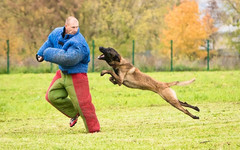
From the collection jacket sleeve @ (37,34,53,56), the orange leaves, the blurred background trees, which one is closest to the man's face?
jacket sleeve @ (37,34,53,56)

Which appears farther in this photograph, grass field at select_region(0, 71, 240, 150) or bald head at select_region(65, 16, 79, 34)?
bald head at select_region(65, 16, 79, 34)

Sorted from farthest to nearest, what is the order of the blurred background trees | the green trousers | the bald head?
the blurred background trees, the green trousers, the bald head

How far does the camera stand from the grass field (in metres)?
6.32

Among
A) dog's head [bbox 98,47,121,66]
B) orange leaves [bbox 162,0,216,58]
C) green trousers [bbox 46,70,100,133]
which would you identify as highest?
orange leaves [bbox 162,0,216,58]

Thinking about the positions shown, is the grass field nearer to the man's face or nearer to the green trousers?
the green trousers

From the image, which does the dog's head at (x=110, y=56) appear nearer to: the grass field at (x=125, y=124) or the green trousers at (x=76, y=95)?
the green trousers at (x=76, y=95)

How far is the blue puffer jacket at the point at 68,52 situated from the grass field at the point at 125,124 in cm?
111

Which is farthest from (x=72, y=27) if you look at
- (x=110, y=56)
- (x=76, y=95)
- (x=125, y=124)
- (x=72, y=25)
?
(x=125, y=124)

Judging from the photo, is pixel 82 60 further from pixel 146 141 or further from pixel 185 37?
pixel 185 37

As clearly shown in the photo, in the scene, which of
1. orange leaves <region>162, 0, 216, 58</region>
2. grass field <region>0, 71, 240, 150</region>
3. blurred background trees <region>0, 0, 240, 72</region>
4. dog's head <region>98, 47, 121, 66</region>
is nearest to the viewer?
grass field <region>0, 71, 240, 150</region>

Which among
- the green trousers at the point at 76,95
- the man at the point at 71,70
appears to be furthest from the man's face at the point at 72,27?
the green trousers at the point at 76,95

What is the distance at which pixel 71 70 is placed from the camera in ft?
24.4

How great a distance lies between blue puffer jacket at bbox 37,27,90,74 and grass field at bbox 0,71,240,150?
1106 mm

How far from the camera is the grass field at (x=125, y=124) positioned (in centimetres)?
632
